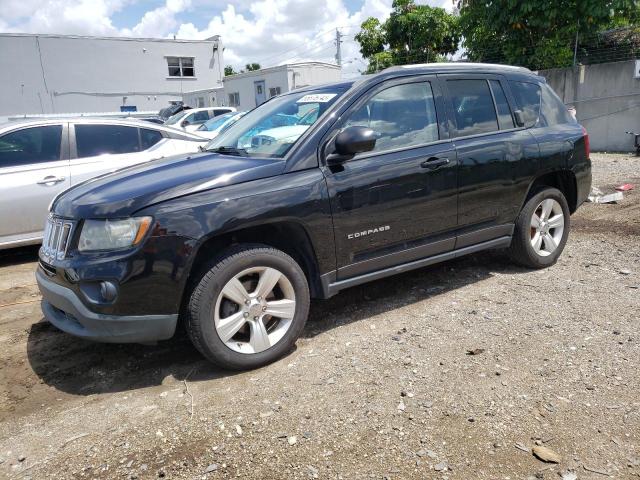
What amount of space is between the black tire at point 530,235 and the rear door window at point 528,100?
66 centimetres

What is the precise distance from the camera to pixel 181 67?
34469mm

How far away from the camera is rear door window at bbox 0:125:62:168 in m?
5.75

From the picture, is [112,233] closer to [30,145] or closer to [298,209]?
[298,209]

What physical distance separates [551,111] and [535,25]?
33.4ft

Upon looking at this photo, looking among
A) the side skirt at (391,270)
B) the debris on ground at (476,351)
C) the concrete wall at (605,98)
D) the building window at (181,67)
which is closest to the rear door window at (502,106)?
the side skirt at (391,270)

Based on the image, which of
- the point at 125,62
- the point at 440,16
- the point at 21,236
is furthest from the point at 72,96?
the point at 21,236

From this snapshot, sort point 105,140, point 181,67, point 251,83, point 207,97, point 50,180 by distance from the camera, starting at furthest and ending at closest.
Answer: point 181,67 < point 207,97 < point 251,83 < point 105,140 < point 50,180

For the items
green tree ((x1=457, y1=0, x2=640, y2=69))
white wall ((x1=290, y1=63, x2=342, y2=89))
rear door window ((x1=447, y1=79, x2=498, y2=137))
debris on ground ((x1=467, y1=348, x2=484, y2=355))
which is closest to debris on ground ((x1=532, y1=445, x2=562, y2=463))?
debris on ground ((x1=467, y1=348, x2=484, y2=355))

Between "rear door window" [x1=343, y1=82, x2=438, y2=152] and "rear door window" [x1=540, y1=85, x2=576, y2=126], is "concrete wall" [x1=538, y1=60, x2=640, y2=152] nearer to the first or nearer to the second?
"rear door window" [x1=540, y1=85, x2=576, y2=126]

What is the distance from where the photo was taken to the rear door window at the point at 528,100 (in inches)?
186

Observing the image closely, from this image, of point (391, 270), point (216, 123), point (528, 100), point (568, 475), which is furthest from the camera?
point (216, 123)

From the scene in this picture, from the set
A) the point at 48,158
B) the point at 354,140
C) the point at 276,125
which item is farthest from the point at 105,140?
the point at 354,140

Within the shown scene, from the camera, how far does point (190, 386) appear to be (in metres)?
3.24

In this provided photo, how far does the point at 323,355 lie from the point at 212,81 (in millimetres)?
34593
